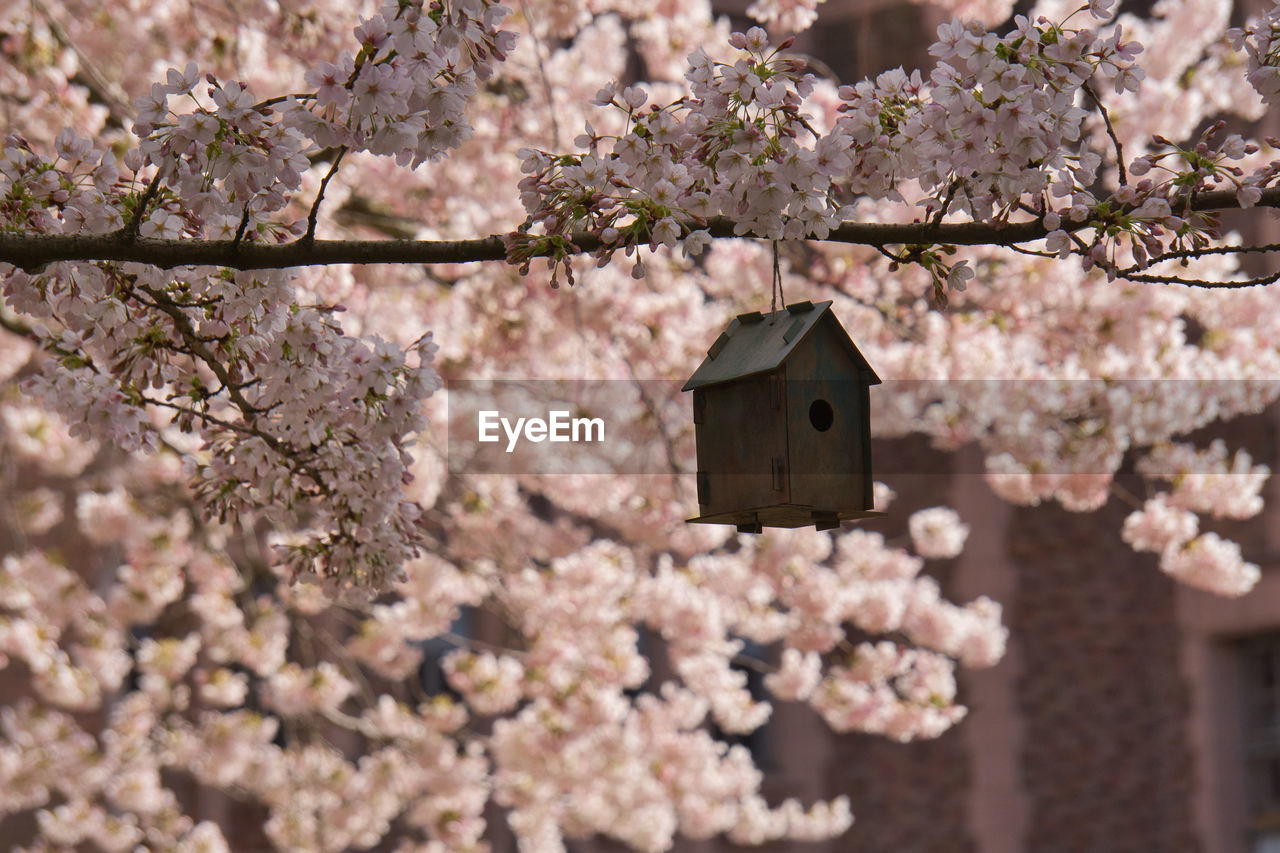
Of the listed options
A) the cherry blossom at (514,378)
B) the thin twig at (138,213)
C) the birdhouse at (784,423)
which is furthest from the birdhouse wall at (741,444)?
the thin twig at (138,213)

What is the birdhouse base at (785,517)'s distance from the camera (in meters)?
3.40

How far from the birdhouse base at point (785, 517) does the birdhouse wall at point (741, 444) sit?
0.06 ft

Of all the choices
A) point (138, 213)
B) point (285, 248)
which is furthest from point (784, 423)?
point (138, 213)

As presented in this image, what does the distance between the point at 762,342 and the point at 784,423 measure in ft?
0.73

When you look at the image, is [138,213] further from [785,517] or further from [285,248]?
[785,517]

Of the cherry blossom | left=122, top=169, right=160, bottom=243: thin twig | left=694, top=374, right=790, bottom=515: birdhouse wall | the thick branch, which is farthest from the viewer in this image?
the cherry blossom

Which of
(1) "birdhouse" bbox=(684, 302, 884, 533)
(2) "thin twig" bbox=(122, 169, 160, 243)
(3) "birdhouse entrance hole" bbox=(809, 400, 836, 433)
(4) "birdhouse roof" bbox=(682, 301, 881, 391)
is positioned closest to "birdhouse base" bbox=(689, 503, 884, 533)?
(1) "birdhouse" bbox=(684, 302, 884, 533)

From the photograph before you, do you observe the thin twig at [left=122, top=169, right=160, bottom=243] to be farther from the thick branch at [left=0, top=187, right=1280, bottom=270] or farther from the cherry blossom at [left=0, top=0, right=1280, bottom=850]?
the cherry blossom at [left=0, top=0, right=1280, bottom=850]

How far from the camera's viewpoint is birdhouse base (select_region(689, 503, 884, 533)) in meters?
3.40

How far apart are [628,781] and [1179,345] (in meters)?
3.48

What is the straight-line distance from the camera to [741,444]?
3451mm

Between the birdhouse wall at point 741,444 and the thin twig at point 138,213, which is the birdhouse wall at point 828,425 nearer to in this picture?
the birdhouse wall at point 741,444

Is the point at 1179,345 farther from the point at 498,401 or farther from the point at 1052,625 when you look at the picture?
the point at 1052,625

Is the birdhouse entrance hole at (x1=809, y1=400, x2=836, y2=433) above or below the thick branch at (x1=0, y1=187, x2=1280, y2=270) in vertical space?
below
